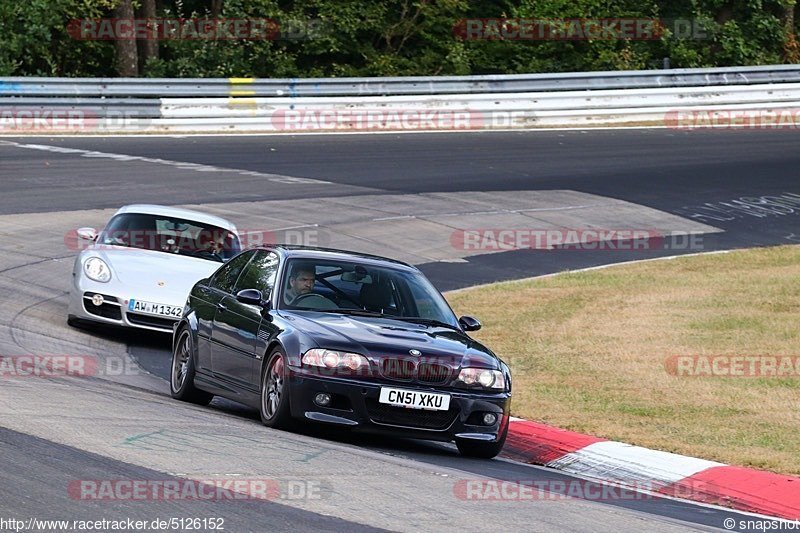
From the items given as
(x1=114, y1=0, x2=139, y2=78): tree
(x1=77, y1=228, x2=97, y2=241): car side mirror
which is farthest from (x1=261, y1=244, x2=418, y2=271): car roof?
(x1=114, y1=0, x2=139, y2=78): tree

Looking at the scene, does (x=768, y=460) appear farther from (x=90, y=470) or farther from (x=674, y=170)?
(x=674, y=170)

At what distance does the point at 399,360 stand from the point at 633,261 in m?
11.5

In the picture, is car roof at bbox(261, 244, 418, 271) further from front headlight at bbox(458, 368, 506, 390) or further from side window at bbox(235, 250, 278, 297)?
front headlight at bbox(458, 368, 506, 390)

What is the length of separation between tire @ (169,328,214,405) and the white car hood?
2365 millimetres

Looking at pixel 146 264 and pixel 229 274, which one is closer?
pixel 229 274

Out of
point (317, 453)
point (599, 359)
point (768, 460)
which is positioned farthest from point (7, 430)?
point (599, 359)

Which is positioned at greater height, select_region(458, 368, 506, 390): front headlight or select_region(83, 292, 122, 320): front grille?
select_region(458, 368, 506, 390): front headlight

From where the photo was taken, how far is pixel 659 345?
1411cm

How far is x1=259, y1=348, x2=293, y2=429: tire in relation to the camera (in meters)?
9.16

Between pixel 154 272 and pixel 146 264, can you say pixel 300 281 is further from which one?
pixel 146 264

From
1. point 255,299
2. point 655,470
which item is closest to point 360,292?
point 255,299

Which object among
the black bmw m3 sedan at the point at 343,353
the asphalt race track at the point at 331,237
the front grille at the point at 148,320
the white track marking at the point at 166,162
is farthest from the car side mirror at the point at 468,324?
the white track marking at the point at 166,162

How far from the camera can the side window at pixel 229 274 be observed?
10977mm

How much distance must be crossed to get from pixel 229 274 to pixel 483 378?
8.73 ft
